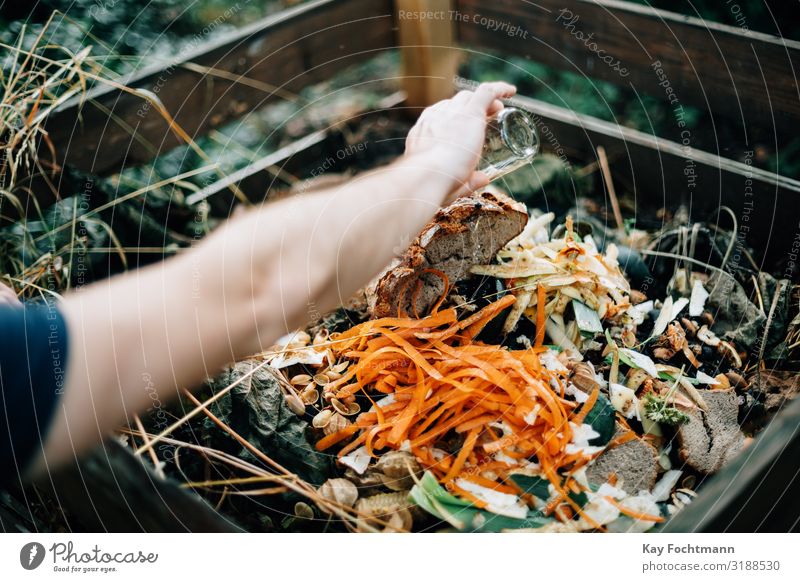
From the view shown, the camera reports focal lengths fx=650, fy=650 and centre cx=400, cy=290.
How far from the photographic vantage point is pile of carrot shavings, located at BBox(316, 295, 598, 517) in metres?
0.94

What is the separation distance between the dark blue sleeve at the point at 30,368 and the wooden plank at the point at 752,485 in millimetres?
710

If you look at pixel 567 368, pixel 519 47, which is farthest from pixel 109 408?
pixel 519 47

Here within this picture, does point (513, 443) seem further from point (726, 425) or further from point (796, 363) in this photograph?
point (796, 363)

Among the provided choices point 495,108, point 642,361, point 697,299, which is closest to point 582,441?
point 642,361

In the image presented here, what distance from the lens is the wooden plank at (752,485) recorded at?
29.1 inches

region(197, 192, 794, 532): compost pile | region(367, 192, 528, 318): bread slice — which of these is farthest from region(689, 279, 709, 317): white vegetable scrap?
region(367, 192, 528, 318): bread slice

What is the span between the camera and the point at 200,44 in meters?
1.63

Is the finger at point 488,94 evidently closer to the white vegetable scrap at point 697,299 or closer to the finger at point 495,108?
the finger at point 495,108

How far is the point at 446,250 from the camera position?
107cm

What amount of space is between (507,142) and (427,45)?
2.48ft

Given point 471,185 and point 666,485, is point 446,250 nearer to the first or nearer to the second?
point 471,185

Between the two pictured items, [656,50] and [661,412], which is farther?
[656,50]

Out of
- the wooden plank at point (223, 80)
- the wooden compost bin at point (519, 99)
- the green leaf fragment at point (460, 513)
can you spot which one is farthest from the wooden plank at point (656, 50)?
the green leaf fragment at point (460, 513)
